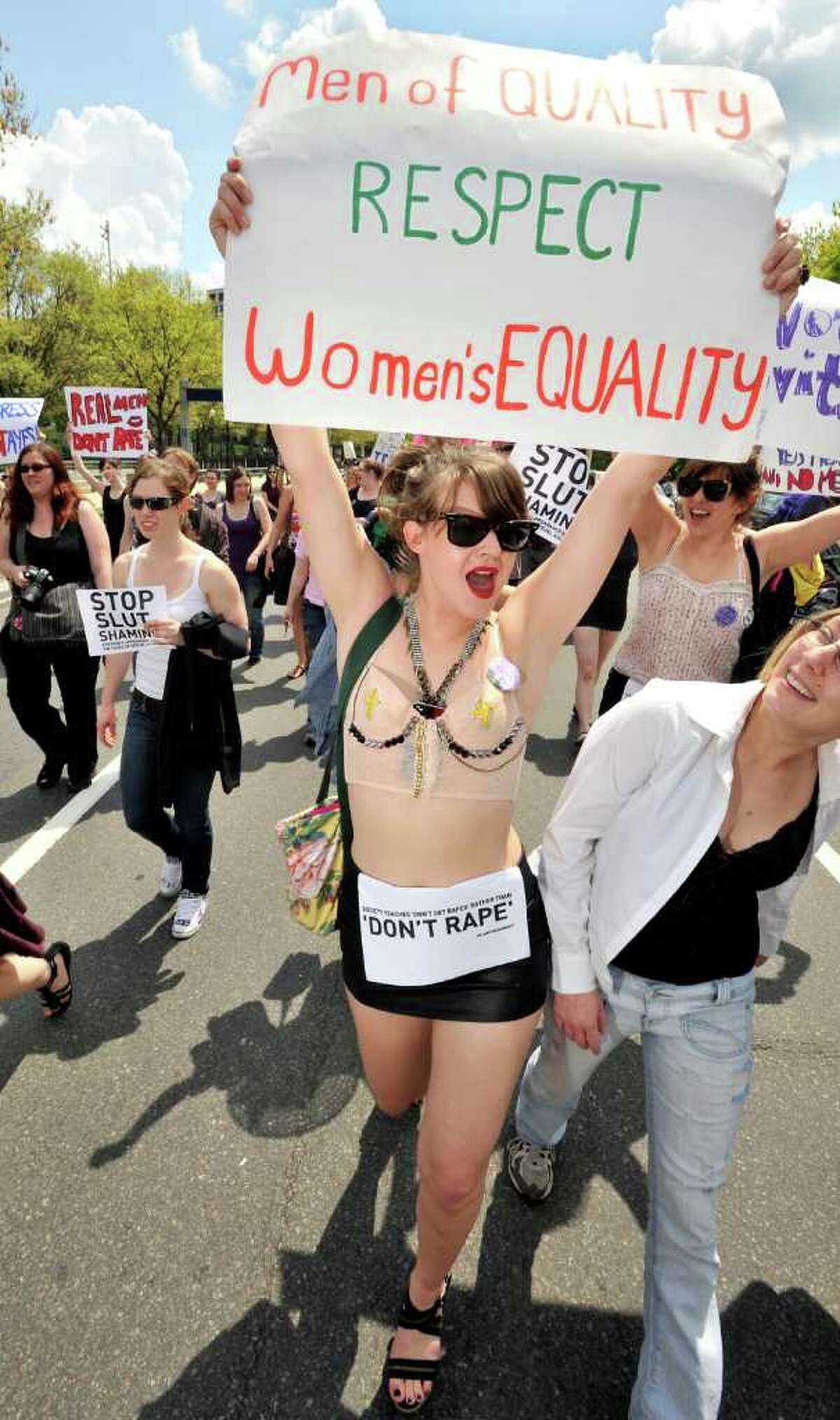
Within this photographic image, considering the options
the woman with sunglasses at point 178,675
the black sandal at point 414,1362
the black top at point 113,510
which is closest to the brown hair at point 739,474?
the woman with sunglasses at point 178,675

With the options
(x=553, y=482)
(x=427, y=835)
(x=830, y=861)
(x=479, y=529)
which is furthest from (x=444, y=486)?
(x=830, y=861)

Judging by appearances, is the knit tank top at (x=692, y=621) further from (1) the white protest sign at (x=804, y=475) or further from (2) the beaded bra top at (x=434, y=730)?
(1) the white protest sign at (x=804, y=475)

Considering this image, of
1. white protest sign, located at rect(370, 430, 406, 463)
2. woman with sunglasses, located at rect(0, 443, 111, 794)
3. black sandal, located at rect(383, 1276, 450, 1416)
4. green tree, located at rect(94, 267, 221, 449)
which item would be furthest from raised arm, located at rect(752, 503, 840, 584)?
green tree, located at rect(94, 267, 221, 449)

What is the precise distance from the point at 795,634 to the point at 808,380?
188cm

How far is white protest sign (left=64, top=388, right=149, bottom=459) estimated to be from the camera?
8.09m

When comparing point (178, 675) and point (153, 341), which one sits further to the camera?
point (153, 341)

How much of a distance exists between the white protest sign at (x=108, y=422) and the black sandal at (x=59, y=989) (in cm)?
643

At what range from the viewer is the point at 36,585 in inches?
169

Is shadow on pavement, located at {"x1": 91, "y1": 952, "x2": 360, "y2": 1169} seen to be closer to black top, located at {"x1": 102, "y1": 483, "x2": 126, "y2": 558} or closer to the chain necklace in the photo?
the chain necklace

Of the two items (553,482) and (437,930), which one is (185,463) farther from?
(437,930)

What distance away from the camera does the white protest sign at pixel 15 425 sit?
7.04 meters

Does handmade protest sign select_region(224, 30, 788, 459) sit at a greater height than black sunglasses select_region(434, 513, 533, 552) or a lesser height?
greater

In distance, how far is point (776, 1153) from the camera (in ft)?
7.99

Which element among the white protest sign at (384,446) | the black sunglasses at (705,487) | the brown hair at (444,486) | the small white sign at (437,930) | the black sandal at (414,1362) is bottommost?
the black sandal at (414,1362)
